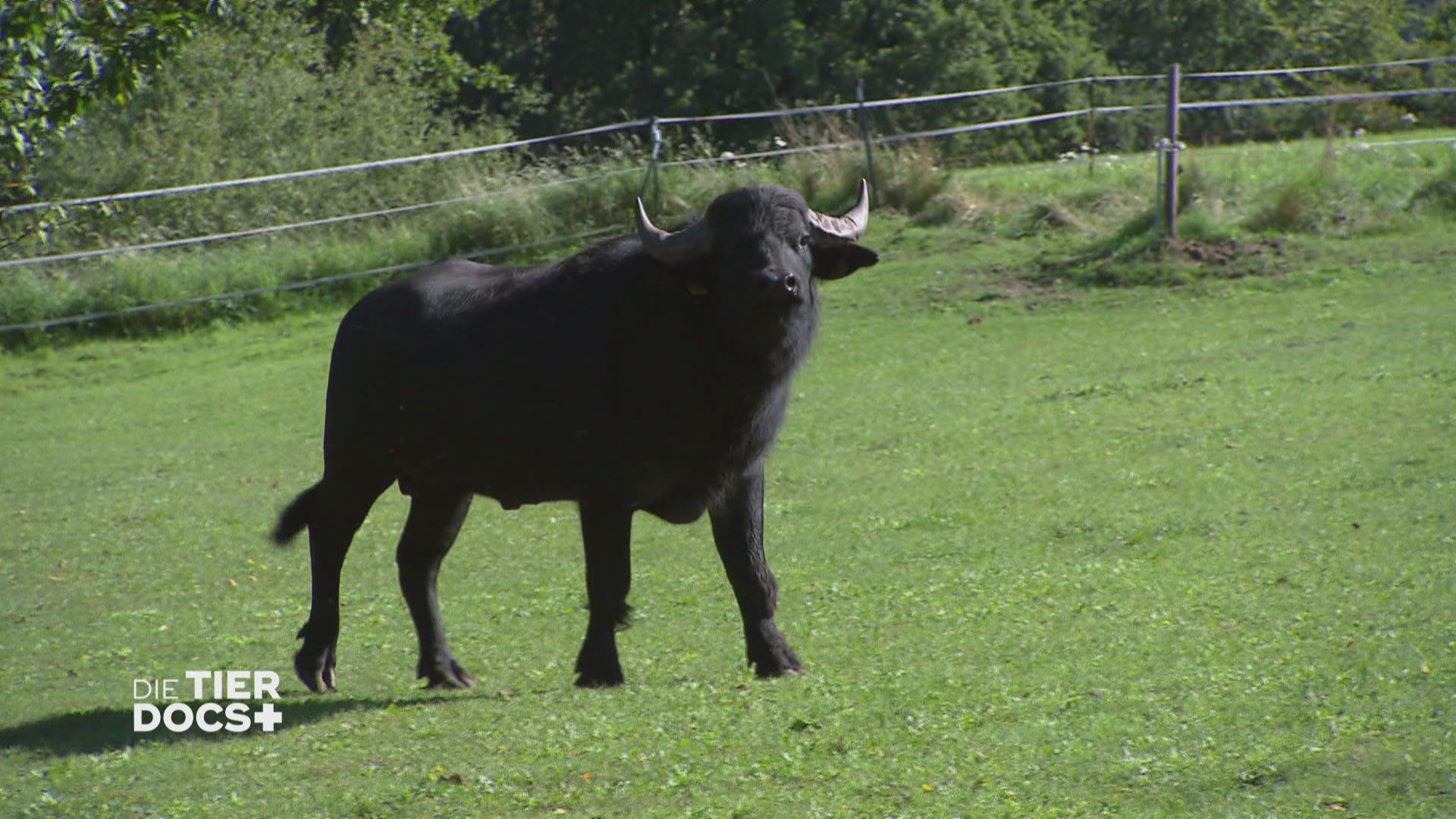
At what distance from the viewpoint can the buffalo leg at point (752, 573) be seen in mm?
8367

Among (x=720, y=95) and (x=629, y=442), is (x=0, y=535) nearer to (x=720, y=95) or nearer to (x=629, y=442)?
(x=629, y=442)

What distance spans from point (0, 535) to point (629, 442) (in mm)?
8313

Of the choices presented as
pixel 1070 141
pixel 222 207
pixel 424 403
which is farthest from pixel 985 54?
pixel 424 403

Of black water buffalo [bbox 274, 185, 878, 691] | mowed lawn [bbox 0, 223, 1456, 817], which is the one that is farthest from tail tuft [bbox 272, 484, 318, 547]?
mowed lawn [bbox 0, 223, 1456, 817]

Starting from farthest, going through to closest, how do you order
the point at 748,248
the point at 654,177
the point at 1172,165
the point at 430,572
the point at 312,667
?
the point at 654,177
the point at 1172,165
the point at 430,572
the point at 312,667
the point at 748,248

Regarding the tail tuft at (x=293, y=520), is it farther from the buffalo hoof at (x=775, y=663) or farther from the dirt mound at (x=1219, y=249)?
the dirt mound at (x=1219, y=249)

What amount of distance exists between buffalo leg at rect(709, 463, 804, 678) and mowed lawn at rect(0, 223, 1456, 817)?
0.25 metres

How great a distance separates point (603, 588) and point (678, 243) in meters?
1.80

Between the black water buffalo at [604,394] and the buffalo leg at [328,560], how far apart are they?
12mm

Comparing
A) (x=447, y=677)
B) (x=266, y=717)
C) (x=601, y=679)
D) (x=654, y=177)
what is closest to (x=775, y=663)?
(x=601, y=679)

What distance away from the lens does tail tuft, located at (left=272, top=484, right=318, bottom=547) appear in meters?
9.64

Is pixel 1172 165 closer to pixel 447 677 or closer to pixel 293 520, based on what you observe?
pixel 293 520

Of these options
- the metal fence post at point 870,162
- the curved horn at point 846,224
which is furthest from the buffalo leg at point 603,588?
the metal fence post at point 870,162

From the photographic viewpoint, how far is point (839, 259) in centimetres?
865
